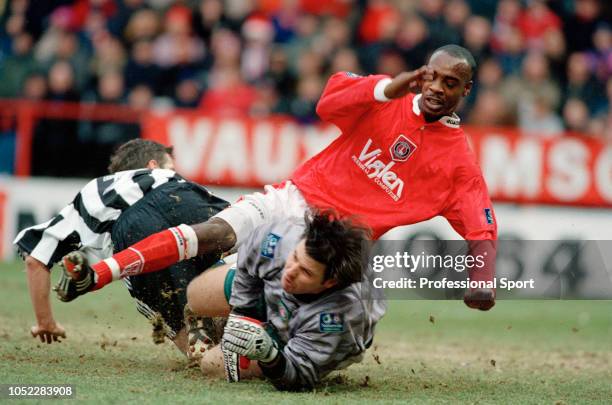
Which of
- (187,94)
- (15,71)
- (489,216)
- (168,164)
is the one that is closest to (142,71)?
(187,94)

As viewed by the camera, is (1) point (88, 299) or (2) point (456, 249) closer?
(2) point (456, 249)

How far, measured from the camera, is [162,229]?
21.9ft

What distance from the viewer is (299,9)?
Result: 48.8 ft

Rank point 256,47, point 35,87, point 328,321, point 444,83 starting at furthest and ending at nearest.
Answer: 1. point 256,47
2. point 35,87
3. point 444,83
4. point 328,321

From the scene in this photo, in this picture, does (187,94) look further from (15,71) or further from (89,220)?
(89,220)

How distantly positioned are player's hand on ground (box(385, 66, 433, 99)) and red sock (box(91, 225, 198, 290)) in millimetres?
1427

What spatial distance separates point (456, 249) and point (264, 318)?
3.07 m

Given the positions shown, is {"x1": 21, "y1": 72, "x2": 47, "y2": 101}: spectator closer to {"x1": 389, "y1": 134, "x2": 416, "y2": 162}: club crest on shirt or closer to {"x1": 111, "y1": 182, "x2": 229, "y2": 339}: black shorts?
{"x1": 111, "y1": 182, "x2": 229, "y2": 339}: black shorts

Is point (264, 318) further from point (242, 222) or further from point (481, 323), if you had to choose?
point (481, 323)

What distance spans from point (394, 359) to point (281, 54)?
695 cm

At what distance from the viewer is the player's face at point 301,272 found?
18.2 feet

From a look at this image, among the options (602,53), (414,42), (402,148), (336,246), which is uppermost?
(414,42)

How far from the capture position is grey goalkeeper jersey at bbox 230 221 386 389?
5.81 meters

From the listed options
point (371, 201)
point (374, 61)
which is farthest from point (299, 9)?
point (371, 201)
